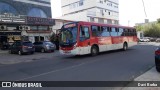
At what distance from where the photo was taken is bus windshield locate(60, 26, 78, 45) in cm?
1922

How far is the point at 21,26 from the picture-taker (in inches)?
1537

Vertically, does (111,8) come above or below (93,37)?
above

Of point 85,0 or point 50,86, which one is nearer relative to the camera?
point 50,86

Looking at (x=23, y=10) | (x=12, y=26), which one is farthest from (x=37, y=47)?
(x=23, y=10)

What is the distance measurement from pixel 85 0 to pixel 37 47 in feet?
151

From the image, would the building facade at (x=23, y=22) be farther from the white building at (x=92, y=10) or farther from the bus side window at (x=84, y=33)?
the white building at (x=92, y=10)

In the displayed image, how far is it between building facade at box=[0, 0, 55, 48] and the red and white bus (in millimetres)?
18792

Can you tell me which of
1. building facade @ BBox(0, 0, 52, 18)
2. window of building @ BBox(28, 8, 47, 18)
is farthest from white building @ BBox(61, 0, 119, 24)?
window of building @ BBox(28, 8, 47, 18)

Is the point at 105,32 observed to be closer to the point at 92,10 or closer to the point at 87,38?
the point at 87,38

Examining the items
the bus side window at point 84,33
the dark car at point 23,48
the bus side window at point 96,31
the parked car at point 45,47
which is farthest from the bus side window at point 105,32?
the dark car at point 23,48

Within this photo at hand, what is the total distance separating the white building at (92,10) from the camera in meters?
66.3

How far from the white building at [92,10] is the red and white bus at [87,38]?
4094 cm

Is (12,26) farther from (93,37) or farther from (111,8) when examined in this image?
(111,8)

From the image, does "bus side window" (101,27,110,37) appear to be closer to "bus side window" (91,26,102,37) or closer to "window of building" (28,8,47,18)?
"bus side window" (91,26,102,37)
